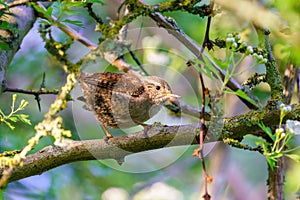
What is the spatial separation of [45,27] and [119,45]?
205 mm

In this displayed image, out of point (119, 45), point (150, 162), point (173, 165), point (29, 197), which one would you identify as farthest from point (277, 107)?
point (173, 165)

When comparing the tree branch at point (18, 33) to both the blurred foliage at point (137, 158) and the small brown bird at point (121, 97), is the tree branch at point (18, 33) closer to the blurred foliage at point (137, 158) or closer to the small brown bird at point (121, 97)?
the blurred foliage at point (137, 158)

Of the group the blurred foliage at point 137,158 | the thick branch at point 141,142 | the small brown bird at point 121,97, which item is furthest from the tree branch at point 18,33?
the thick branch at point 141,142

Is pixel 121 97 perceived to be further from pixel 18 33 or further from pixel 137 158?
pixel 137 158

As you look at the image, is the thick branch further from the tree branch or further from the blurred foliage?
the blurred foliage

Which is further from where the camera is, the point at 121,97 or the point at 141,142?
the point at 121,97

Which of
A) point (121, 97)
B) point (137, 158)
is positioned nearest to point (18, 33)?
point (121, 97)

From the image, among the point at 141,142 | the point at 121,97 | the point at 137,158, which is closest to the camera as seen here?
the point at 141,142

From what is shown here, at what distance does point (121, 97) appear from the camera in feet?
5.73

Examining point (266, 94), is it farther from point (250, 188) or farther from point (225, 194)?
point (250, 188)

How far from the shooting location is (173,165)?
3301mm

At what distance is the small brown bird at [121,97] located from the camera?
1.68m

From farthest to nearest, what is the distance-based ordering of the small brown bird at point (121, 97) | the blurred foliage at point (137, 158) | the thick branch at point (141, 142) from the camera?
the blurred foliage at point (137, 158) < the small brown bird at point (121, 97) < the thick branch at point (141, 142)

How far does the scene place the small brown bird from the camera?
1.68m
